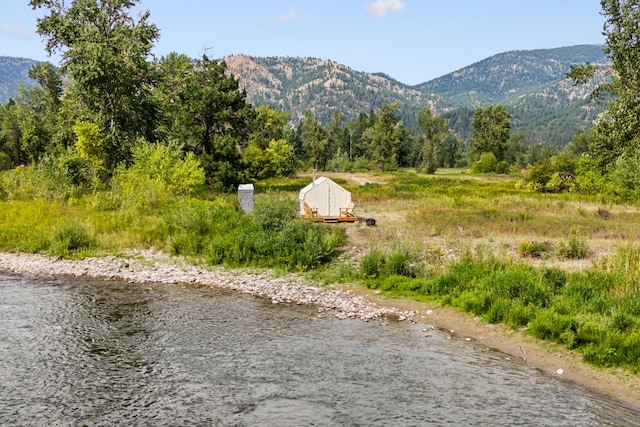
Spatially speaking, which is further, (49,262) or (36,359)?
(49,262)

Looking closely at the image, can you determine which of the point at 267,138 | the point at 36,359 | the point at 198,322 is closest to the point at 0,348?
the point at 36,359

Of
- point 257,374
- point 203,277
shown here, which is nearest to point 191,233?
point 203,277

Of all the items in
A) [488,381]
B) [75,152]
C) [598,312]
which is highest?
[75,152]

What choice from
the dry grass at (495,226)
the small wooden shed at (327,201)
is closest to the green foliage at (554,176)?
the dry grass at (495,226)

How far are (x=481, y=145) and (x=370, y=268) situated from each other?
105749 millimetres

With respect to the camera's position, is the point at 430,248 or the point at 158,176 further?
the point at 158,176

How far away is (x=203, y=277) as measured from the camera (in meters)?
21.0

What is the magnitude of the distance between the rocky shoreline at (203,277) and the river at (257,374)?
1.03 metres

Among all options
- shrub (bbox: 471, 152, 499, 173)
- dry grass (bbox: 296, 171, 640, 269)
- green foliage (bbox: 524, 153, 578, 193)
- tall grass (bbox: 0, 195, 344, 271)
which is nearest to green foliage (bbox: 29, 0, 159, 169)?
tall grass (bbox: 0, 195, 344, 271)

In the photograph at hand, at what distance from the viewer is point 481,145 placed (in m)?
118

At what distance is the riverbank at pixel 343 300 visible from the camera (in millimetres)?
11961

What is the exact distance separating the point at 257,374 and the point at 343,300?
20.8 feet

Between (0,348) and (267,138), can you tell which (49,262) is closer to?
(0,348)

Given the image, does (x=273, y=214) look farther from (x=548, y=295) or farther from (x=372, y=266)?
(x=548, y=295)
